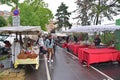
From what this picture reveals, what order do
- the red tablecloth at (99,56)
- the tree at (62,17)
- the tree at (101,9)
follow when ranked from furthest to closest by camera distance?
the tree at (62,17), the tree at (101,9), the red tablecloth at (99,56)

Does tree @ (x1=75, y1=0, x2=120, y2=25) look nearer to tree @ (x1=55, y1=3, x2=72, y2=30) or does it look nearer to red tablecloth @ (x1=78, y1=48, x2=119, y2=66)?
red tablecloth @ (x1=78, y1=48, x2=119, y2=66)

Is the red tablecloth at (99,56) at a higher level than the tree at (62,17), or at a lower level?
lower

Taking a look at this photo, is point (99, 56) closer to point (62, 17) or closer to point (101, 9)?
point (101, 9)

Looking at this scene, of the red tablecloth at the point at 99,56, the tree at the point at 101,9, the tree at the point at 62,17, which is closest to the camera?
the red tablecloth at the point at 99,56

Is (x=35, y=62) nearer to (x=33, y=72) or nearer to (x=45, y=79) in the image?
(x=33, y=72)

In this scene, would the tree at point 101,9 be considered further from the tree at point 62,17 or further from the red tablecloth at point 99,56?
the tree at point 62,17

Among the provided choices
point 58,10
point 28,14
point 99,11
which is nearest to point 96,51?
point 99,11

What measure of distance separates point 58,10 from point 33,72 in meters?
81.0

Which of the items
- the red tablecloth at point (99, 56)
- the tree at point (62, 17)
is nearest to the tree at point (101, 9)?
the red tablecloth at point (99, 56)

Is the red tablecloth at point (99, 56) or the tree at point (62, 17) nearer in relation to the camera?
the red tablecloth at point (99, 56)

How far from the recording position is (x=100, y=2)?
43.4 metres

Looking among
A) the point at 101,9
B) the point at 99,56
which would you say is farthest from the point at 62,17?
the point at 99,56

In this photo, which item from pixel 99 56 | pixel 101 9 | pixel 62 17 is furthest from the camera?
pixel 62 17

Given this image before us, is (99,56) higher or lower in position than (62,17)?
lower
